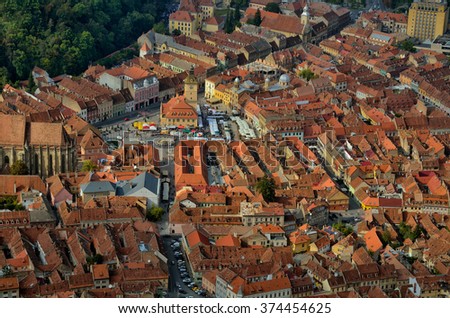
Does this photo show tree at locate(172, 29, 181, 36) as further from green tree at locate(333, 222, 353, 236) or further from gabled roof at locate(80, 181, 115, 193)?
green tree at locate(333, 222, 353, 236)

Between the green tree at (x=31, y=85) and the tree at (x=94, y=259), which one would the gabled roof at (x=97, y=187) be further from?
the green tree at (x=31, y=85)

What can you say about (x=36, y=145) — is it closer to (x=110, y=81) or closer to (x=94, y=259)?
(x=94, y=259)

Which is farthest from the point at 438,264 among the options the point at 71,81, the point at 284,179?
the point at 71,81

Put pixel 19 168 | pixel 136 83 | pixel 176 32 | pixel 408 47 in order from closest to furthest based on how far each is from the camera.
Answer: pixel 19 168
pixel 136 83
pixel 408 47
pixel 176 32

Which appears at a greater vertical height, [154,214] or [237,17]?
[154,214]

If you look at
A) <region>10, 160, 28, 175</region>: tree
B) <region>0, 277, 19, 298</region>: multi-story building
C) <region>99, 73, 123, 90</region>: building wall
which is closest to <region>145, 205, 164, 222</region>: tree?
<region>10, 160, 28, 175</region>: tree

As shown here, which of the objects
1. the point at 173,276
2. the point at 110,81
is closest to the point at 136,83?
the point at 110,81

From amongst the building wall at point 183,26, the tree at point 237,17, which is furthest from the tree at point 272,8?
the building wall at point 183,26
